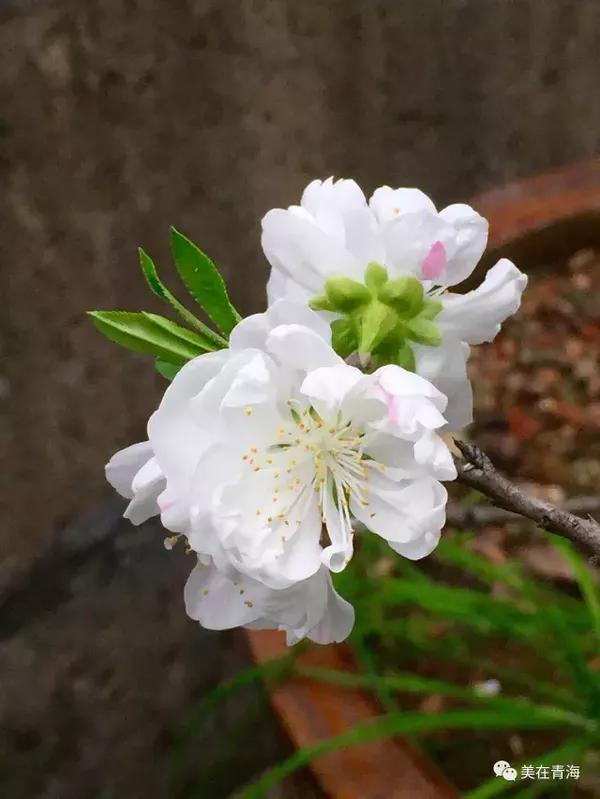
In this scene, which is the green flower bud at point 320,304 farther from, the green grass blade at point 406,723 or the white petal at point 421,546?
the green grass blade at point 406,723

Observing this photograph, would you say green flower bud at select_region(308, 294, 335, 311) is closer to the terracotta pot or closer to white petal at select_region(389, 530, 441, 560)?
white petal at select_region(389, 530, 441, 560)

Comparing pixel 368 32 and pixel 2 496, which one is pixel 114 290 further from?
pixel 368 32

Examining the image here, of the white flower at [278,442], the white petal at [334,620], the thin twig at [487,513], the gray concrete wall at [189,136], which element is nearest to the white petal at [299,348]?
the white flower at [278,442]

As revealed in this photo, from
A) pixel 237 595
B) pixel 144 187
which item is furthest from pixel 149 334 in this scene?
pixel 144 187

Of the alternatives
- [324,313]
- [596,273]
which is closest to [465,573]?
[596,273]

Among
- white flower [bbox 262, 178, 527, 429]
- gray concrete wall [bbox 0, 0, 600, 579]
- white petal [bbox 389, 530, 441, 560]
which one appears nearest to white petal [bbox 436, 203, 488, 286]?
white flower [bbox 262, 178, 527, 429]

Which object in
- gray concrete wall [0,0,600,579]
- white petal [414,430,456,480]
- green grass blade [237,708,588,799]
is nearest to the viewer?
white petal [414,430,456,480]

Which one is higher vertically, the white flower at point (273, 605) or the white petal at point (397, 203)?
the white petal at point (397, 203)

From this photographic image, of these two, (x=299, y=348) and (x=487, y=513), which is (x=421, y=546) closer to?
(x=299, y=348)
